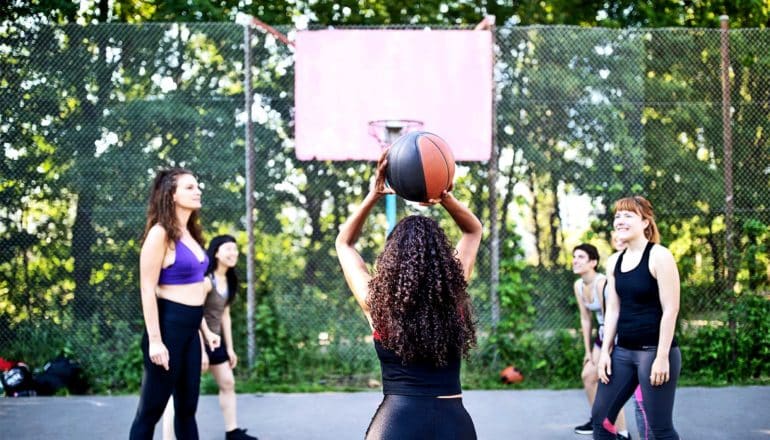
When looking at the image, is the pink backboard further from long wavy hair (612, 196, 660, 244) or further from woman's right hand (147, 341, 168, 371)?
woman's right hand (147, 341, 168, 371)

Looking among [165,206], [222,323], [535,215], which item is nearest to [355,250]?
[165,206]

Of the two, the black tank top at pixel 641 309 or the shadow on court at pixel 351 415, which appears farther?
the shadow on court at pixel 351 415

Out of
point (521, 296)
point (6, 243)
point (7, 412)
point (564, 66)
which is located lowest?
point (7, 412)

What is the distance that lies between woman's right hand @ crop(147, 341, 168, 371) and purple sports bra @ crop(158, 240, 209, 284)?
35cm

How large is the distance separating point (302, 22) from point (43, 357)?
179 inches

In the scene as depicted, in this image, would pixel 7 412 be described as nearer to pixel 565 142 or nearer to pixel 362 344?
pixel 362 344

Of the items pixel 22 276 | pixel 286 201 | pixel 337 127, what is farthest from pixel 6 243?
pixel 337 127

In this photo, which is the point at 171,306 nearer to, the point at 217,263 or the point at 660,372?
the point at 217,263

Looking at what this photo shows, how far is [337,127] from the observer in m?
7.16

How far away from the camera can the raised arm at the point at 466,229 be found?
→ 2.85 metres

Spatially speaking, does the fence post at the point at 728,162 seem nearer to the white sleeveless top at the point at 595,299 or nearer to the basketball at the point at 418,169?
the white sleeveless top at the point at 595,299

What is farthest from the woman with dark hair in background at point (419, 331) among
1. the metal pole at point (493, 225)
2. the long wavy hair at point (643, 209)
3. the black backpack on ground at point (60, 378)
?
the black backpack on ground at point (60, 378)

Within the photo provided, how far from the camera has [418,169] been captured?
125 inches

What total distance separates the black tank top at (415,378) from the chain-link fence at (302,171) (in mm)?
4768
